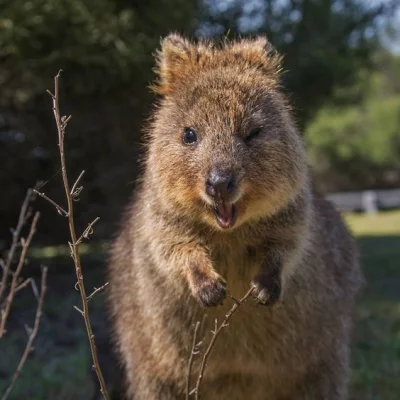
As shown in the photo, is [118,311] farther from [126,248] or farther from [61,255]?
[61,255]

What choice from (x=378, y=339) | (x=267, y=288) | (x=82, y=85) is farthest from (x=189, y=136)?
(x=82, y=85)

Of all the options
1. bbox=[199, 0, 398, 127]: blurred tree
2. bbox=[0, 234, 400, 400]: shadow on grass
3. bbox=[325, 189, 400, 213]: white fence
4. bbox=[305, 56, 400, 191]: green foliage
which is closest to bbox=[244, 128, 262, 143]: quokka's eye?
bbox=[0, 234, 400, 400]: shadow on grass

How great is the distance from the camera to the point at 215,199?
11.0 ft

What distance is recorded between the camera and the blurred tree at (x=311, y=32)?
9398 mm

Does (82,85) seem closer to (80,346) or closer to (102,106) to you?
(102,106)

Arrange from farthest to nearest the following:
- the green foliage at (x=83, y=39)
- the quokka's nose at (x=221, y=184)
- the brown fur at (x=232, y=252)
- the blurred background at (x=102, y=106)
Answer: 1. the green foliage at (x=83, y=39)
2. the blurred background at (x=102, y=106)
3. the brown fur at (x=232, y=252)
4. the quokka's nose at (x=221, y=184)

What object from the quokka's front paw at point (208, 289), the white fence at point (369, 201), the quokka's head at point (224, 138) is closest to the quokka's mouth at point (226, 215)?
the quokka's head at point (224, 138)

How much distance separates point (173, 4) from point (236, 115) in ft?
16.5

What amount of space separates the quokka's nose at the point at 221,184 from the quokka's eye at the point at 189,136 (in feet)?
1.24

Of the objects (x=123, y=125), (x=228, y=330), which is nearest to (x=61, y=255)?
(x=123, y=125)

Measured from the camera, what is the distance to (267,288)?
345 cm

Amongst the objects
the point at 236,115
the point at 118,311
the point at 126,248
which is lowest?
the point at 118,311

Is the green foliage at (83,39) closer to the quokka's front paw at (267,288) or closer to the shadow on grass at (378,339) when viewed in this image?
the shadow on grass at (378,339)

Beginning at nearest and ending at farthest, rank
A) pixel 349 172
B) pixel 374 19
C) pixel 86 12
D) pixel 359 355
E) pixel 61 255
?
pixel 359 355, pixel 86 12, pixel 374 19, pixel 61 255, pixel 349 172
